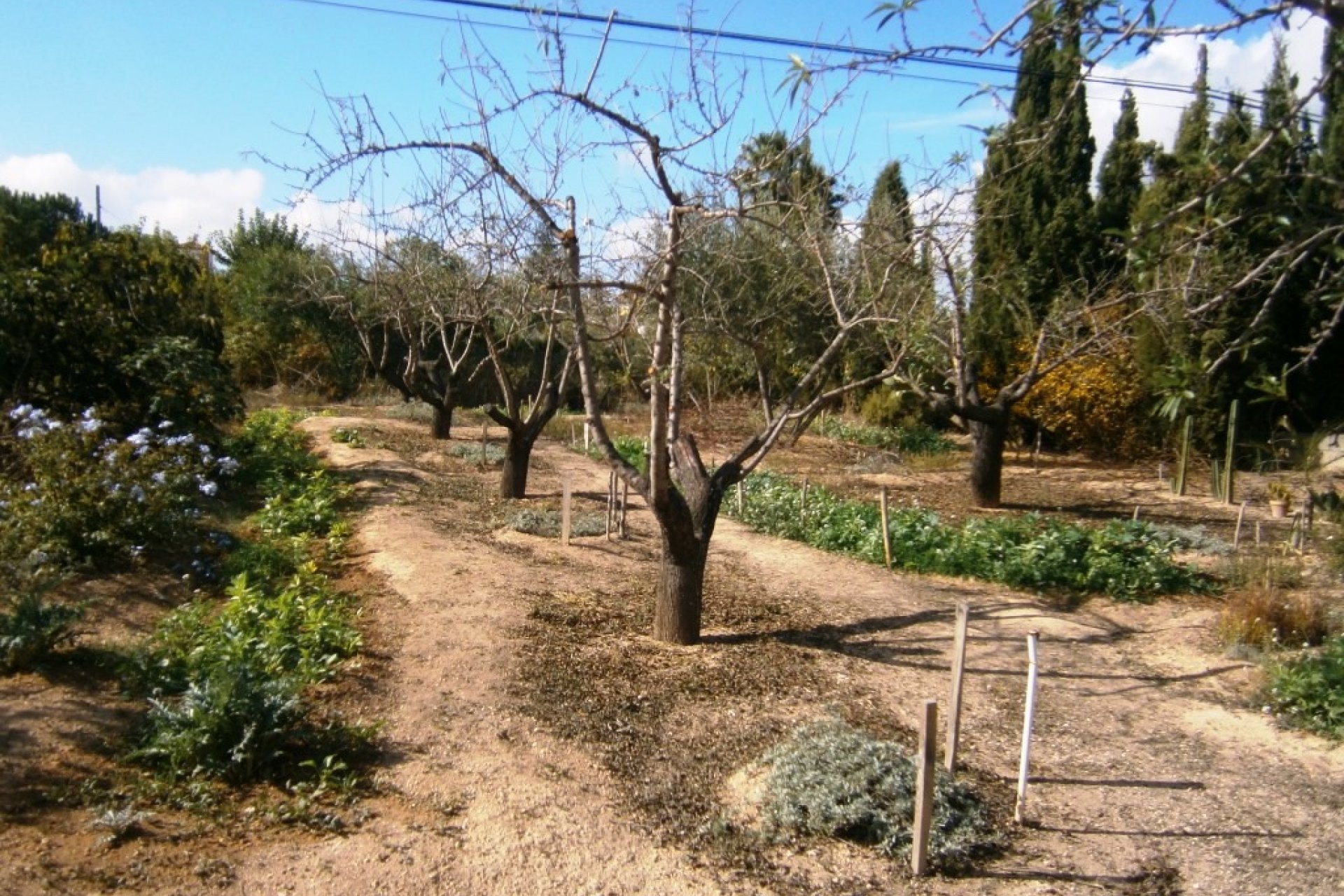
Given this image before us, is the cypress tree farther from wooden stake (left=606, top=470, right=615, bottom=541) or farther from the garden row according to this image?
wooden stake (left=606, top=470, right=615, bottom=541)

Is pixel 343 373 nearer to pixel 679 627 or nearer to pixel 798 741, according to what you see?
pixel 679 627

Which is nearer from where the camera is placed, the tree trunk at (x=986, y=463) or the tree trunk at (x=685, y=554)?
the tree trunk at (x=685, y=554)

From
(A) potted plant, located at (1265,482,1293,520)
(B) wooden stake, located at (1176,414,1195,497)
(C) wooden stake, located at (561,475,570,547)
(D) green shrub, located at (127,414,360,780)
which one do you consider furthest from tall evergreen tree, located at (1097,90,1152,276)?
(D) green shrub, located at (127,414,360,780)

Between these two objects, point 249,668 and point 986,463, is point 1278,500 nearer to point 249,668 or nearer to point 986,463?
point 986,463

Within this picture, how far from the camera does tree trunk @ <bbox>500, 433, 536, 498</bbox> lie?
13.1 metres

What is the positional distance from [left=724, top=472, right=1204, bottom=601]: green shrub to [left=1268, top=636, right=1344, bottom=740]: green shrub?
2576 mm

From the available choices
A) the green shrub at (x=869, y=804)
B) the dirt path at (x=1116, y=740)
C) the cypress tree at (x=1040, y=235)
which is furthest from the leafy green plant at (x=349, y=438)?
the green shrub at (x=869, y=804)

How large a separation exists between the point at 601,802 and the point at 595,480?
35.4 feet

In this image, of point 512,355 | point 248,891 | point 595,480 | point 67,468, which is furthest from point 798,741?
point 512,355

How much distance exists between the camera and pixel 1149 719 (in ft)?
21.7

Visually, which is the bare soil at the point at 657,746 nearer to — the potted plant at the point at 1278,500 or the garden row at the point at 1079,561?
the garden row at the point at 1079,561

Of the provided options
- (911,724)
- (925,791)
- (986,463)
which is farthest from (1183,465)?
(925,791)

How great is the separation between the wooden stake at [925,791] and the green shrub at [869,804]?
0.12 metres

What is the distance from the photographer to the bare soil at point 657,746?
430 cm
